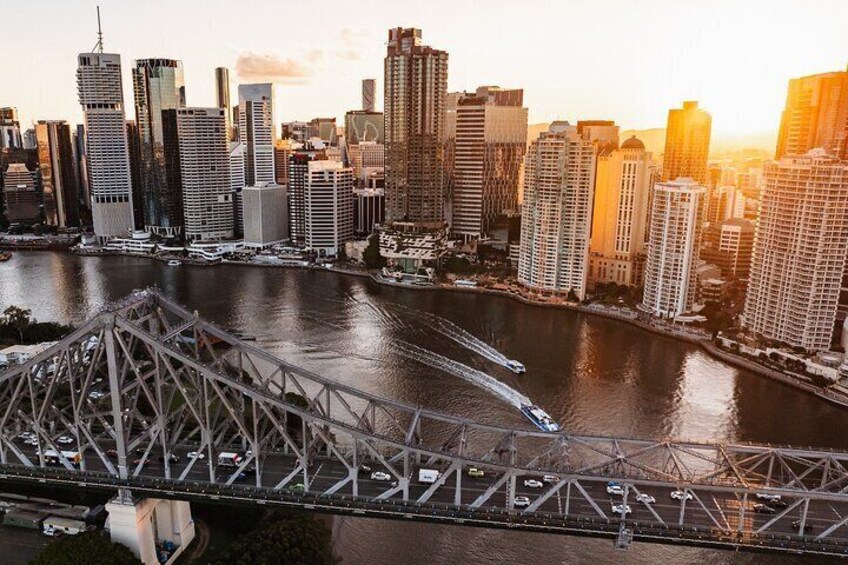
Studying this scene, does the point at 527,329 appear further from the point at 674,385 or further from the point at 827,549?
the point at 827,549

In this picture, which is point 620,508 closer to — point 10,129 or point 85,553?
point 85,553

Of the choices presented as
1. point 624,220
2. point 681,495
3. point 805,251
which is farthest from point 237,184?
point 681,495

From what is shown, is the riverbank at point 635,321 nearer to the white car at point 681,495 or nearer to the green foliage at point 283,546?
the white car at point 681,495

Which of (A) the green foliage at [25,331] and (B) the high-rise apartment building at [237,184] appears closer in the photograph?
(A) the green foliage at [25,331]

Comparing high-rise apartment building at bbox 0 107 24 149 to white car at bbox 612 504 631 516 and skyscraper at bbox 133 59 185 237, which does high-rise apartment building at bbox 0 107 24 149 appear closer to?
skyscraper at bbox 133 59 185 237

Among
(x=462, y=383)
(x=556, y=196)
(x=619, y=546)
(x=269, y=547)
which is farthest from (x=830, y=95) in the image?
(x=269, y=547)

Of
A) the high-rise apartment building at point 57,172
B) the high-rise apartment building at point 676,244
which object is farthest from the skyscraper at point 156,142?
the high-rise apartment building at point 676,244
